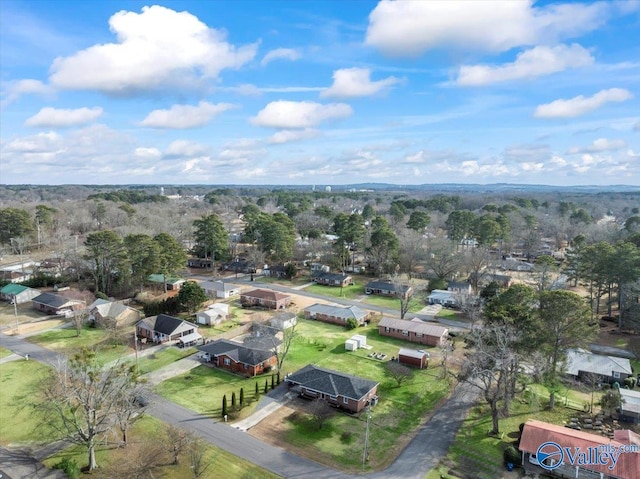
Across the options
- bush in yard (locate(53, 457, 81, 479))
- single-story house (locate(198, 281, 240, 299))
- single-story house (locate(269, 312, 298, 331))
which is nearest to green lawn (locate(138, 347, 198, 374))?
single-story house (locate(269, 312, 298, 331))

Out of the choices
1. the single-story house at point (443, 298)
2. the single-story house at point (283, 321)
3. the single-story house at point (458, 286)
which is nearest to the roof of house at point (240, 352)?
the single-story house at point (283, 321)

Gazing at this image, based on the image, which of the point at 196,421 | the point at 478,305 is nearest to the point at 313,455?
the point at 196,421

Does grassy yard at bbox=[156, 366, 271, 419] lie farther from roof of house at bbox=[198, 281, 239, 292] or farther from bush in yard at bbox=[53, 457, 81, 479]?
roof of house at bbox=[198, 281, 239, 292]

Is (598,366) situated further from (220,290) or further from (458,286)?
(220,290)

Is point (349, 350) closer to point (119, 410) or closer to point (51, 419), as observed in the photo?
point (119, 410)

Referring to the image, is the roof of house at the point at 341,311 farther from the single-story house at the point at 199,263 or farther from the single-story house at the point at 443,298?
the single-story house at the point at 199,263

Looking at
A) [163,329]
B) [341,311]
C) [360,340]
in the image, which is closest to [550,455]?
[360,340]

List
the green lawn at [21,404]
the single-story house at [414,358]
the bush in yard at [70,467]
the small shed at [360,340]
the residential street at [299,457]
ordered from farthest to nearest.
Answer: the small shed at [360,340] < the single-story house at [414,358] < the green lawn at [21,404] < the residential street at [299,457] < the bush in yard at [70,467]
